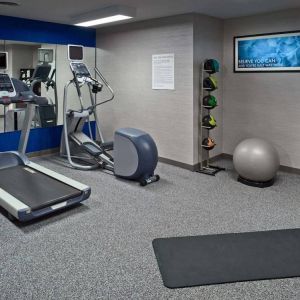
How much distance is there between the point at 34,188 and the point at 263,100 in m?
3.48

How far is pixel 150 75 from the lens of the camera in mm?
5480

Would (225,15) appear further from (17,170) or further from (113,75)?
(17,170)

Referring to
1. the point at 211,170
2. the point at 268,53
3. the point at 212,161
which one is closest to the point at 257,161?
the point at 211,170

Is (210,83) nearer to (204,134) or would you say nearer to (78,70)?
(204,134)

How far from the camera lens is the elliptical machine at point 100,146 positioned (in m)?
4.35

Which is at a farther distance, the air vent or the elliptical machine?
the elliptical machine

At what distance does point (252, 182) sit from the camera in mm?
4398

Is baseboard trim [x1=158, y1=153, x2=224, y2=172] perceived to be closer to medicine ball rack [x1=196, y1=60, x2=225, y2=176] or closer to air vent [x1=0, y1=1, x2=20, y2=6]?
medicine ball rack [x1=196, y1=60, x2=225, y2=176]

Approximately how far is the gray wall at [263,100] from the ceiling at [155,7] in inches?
8.3

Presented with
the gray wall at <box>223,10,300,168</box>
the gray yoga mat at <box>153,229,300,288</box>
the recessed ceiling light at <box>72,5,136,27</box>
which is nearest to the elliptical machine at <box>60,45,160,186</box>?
the recessed ceiling light at <box>72,5,136,27</box>

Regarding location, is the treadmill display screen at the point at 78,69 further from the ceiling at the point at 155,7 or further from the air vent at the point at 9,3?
the air vent at the point at 9,3

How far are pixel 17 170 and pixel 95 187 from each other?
40.5 inches

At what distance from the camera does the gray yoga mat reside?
95.0 inches

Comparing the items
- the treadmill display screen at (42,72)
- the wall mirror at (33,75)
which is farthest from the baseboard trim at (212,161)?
the treadmill display screen at (42,72)
